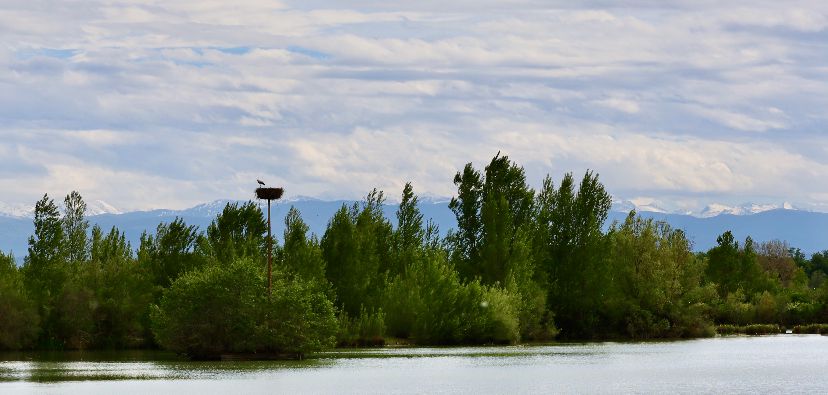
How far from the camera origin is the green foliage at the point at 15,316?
2852 inches

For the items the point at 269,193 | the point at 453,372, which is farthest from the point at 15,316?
the point at 453,372

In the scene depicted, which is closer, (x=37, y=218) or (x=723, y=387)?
(x=723, y=387)

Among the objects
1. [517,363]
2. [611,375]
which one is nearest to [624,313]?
[517,363]

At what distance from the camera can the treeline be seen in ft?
245

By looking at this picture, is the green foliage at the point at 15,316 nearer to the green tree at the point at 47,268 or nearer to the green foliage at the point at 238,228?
the green tree at the point at 47,268

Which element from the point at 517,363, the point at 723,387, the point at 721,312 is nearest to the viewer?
the point at 723,387

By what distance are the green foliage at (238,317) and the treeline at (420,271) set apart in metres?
2.77

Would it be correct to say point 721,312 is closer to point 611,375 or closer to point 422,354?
point 422,354

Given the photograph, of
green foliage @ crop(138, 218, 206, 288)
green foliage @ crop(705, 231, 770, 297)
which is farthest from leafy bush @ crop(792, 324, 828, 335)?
green foliage @ crop(138, 218, 206, 288)

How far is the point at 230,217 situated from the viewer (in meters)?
83.1

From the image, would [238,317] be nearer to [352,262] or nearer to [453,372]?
[453,372]

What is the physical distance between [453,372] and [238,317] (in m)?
14.9

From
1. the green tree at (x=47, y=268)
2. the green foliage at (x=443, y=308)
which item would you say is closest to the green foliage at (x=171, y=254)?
the green tree at (x=47, y=268)

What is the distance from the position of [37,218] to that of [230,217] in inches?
472
